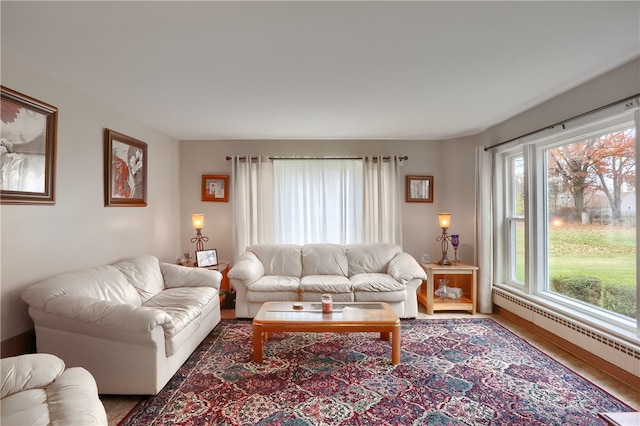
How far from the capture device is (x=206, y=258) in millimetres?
4402

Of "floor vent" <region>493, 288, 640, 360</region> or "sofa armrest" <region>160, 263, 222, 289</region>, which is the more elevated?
"sofa armrest" <region>160, 263, 222, 289</region>

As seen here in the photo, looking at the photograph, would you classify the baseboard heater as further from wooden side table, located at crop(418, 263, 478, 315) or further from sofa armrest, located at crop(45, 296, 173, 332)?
sofa armrest, located at crop(45, 296, 173, 332)

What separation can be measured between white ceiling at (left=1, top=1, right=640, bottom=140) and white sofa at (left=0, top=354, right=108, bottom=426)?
6.11 feet

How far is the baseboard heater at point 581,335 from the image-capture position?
7.68ft

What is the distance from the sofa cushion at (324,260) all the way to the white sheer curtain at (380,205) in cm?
55

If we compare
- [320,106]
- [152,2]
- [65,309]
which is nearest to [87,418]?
[65,309]

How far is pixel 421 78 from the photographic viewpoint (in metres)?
2.66

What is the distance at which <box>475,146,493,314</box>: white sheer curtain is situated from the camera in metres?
4.11

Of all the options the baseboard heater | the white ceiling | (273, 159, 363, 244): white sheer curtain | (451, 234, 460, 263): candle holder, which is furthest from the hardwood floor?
(273, 159, 363, 244): white sheer curtain

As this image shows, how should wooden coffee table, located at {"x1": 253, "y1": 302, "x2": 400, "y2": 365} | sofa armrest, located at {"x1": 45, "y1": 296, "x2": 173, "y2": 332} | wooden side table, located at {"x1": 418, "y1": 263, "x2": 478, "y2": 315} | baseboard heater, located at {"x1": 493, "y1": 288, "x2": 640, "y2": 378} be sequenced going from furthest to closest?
wooden side table, located at {"x1": 418, "y1": 263, "x2": 478, "y2": 315}
wooden coffee table, located at {"x1": 253, "y1": 302, "x2": 400, "y2": 365}
baseboard heater, located at {"x1": 493, "y1": 288, "x2": 640, "y2": 378}
sofa armrest, located at {"x1": 45, "y1": 296, "x2": 173, "y2": 332}

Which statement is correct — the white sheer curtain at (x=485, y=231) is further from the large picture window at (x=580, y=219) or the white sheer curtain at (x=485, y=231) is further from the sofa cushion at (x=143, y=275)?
the sofa cushion at (x=143, y=275)

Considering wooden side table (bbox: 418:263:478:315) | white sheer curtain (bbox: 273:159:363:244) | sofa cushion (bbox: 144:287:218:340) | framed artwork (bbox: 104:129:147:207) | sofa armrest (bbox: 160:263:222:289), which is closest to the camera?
sofa cushion (bbox: 144:287:218:340)

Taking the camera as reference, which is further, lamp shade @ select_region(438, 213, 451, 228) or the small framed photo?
lamp shade @ select_region(438, 213, 451, 228)

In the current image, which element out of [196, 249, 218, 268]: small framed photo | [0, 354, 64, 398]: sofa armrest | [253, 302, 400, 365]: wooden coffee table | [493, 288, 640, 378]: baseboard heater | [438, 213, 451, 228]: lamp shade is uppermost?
[438, 213, 451, 228]: lamp shade
